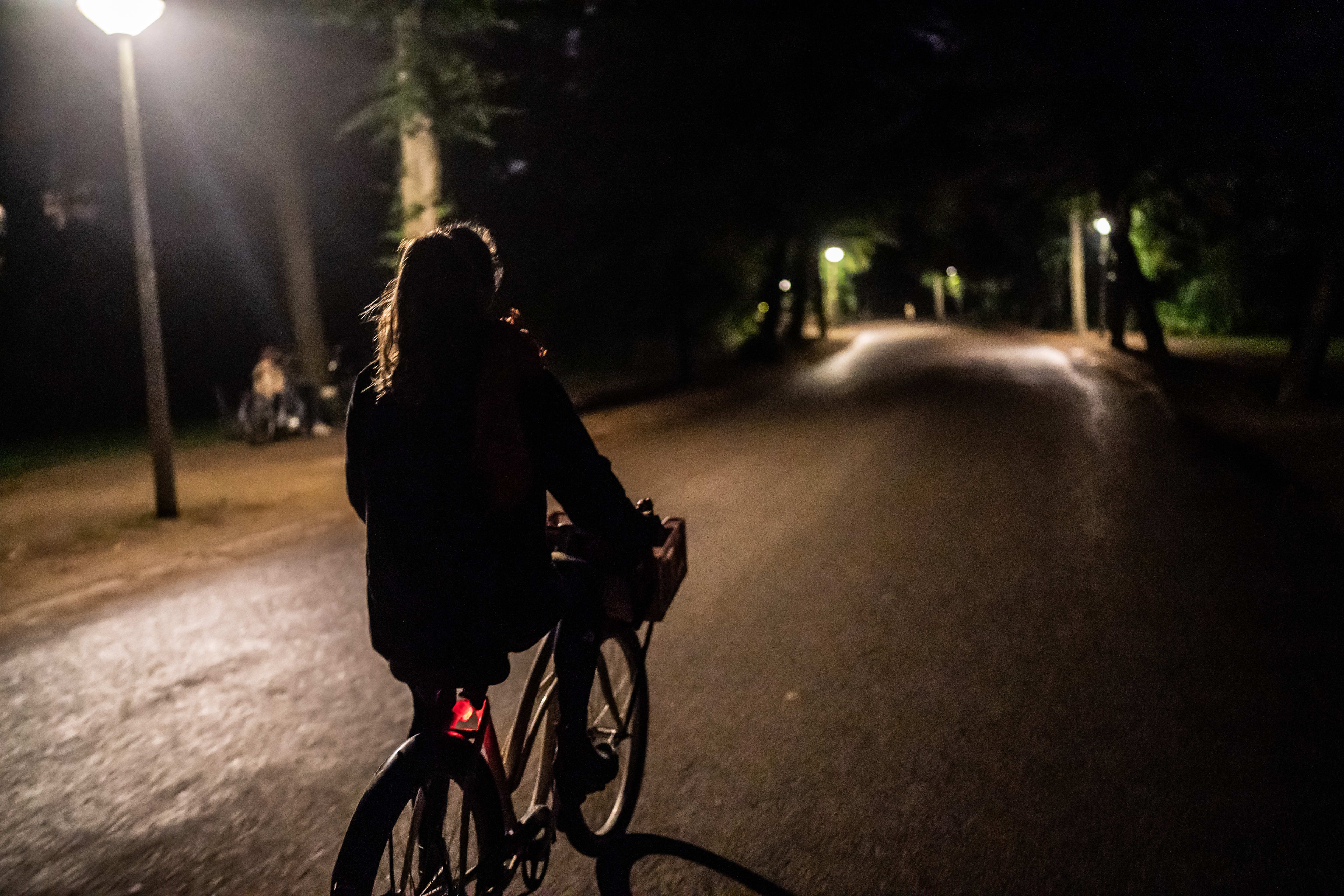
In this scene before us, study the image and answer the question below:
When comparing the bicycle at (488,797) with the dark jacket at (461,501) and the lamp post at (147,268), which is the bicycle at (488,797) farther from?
the lamp post at (147,268)

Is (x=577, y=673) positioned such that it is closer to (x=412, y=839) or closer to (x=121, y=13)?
(x=412, y=839)

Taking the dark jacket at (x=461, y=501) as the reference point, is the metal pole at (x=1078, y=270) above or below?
above

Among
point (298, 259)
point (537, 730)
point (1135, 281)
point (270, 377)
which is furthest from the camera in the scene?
point (1135, 281)

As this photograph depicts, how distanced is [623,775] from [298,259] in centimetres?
1545

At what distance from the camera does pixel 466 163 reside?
29.0 meters

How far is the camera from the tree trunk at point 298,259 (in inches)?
675

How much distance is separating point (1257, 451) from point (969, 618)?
799 centimetres

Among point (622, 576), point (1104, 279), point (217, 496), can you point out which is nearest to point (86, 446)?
point (217, 496)

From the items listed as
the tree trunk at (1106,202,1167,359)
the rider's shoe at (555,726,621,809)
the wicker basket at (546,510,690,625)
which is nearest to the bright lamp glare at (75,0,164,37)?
the wicker basket at (546,510,690,625)

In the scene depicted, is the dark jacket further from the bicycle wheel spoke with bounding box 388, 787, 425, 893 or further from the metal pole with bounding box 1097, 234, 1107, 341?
the metal pole with bounding box 1097, 234, 1107, 341

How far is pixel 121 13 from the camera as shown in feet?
29.3

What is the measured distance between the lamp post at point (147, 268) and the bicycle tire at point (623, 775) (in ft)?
23.5

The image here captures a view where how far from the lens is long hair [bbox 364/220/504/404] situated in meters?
2.60

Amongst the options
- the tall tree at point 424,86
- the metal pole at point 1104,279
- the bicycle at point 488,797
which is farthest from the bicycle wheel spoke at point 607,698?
the metal pole at point 1104,279
